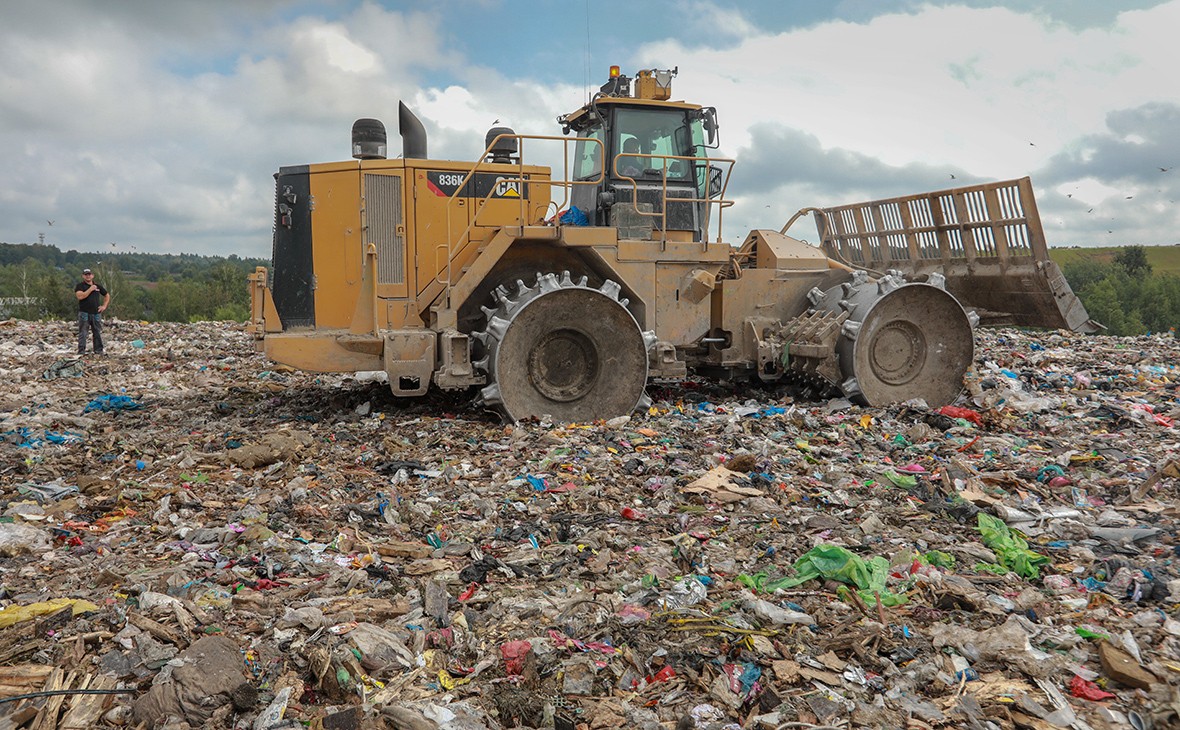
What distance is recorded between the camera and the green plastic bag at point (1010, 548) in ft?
13.5

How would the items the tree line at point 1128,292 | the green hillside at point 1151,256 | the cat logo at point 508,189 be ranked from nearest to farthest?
the cat logo at point 508,189 < the tree line at point 1128,292 < the green hillside at point 1151,256

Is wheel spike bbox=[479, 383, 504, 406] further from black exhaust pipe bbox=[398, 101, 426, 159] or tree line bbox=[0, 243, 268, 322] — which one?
tree line bbox=[0, 243, 268, 322]

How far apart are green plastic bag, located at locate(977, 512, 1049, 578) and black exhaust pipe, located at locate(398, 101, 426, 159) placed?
17.4ft

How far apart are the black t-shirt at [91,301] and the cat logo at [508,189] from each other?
9.27 meters

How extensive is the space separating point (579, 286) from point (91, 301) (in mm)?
10171

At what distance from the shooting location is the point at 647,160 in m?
8.04

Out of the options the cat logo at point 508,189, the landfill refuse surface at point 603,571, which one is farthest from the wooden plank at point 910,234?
the cat logo at point 508,189

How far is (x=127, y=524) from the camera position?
16.3 ft

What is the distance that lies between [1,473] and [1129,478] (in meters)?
7.59

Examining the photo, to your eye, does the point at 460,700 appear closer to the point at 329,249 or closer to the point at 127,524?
the point at 127,524

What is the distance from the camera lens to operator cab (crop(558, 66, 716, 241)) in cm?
785

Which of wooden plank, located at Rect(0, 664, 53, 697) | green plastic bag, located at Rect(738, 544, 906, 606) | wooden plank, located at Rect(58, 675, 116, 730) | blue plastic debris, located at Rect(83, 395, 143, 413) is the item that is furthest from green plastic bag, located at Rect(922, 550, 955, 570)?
blue plastic debris, located at Rect(83, 395, 143, 413)

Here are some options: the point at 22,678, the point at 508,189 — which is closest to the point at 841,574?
the point at 22,678

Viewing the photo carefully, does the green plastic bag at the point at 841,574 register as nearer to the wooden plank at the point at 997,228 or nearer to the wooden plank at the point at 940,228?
the wooden plank at the point at 997,228
